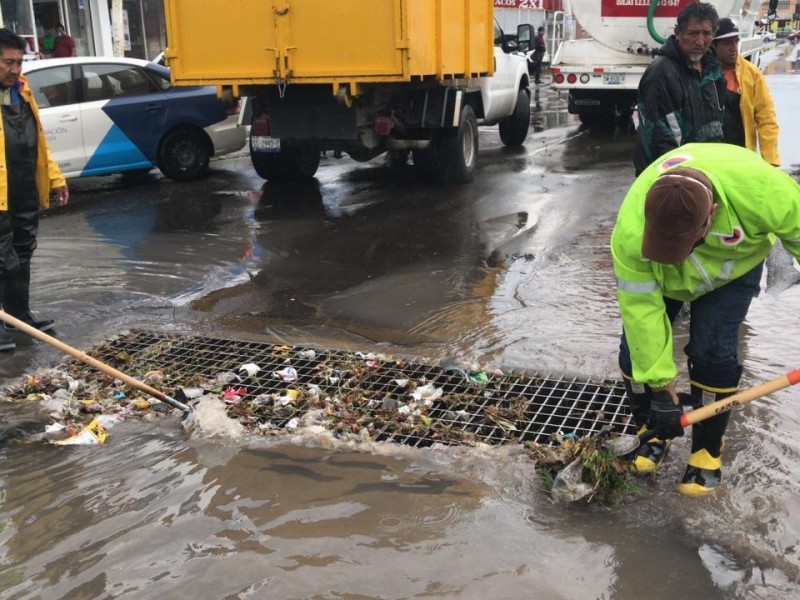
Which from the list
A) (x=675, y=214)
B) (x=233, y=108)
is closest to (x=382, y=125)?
(x=233, y=108)

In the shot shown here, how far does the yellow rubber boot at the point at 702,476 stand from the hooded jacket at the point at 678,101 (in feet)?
6.94

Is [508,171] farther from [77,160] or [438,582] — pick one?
[438,582]

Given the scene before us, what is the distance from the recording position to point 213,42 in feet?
27.7

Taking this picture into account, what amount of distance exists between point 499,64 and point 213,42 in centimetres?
442

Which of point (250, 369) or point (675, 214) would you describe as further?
point (250, 369)

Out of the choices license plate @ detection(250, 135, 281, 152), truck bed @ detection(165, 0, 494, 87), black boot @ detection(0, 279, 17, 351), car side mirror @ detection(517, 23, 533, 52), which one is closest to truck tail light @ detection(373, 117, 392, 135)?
truck bed @ detection(165, 0, 494, 87)

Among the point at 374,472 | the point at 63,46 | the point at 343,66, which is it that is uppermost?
the point at 63,46

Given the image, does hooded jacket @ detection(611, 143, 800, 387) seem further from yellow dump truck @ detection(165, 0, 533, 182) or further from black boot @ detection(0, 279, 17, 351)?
yellow dump truck @ detection(165, 0, 533, 182)

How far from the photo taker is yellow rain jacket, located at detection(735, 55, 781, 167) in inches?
206

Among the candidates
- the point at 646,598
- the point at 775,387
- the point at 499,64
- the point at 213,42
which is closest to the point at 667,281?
the point at 775,387

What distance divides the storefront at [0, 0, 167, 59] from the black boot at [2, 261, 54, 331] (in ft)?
39.5

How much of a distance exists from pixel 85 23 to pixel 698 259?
61.2 feet

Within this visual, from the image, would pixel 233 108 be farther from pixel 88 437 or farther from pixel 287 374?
pixel 88 437

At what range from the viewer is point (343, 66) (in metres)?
8.03
